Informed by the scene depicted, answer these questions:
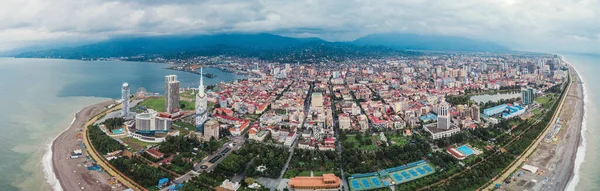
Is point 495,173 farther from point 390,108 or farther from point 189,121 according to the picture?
point 189,121

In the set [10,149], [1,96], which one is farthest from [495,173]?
[1,96]

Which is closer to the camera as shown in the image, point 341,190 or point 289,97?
point 341,190

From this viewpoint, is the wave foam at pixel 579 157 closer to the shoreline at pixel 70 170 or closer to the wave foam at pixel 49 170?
the shoreline at pixel 70 170

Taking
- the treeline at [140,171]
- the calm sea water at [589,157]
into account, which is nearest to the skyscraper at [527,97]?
the calm sea water at [589,157]

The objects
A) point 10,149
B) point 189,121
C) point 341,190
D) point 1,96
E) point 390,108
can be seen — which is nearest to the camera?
point 341,190

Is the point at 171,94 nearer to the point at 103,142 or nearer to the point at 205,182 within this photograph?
the point at 103,142

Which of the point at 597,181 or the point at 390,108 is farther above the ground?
the point at 390,108

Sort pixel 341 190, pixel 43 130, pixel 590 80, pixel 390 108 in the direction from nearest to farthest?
pixel 341 190
pixel 43 130
pixel 390 108
pixel 590 80
